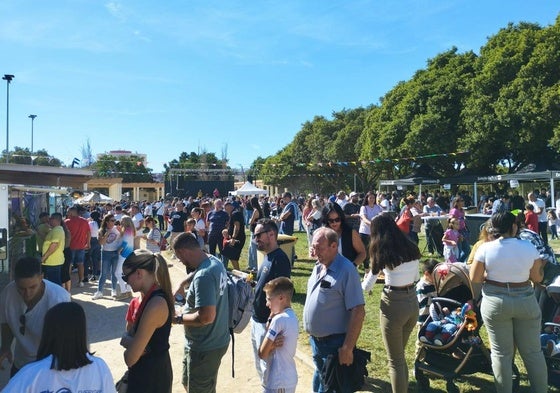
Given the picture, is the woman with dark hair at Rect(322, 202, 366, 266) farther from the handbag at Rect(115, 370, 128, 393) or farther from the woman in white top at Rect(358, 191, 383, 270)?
the woman in white top at Rect(358, 191, 383, 270)

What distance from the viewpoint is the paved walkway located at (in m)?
4.85

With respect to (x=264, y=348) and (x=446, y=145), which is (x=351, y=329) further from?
(x=446, y=145)

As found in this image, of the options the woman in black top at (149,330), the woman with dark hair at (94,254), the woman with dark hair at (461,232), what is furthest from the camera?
the woman with dark hair at (94,254)

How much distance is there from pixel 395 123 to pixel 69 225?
23.7 m

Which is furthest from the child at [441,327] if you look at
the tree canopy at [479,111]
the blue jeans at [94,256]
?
the tree canopy at [479,111]

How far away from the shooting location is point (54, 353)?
81.0 inches

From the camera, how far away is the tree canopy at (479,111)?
22.2 metres

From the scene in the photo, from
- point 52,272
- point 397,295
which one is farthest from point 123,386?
point 52,272

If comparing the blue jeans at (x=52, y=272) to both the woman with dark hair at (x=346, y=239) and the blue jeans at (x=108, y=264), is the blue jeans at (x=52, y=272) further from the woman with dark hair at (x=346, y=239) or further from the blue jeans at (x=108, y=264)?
the woman with dark hair at (x=346, y=239)

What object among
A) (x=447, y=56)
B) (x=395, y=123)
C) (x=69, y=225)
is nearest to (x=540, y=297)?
(x=69, y=225)

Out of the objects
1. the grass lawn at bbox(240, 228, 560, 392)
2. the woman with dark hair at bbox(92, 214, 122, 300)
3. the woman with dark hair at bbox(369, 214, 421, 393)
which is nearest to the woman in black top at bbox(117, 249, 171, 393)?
the woman with dark hair at bbox(369, 214, 421, 393)

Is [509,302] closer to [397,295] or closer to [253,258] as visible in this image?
[397,295]

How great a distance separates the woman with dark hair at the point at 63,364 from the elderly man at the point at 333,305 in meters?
1.61

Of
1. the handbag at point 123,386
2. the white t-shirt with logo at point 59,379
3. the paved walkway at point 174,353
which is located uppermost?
the white t-shirt with logo at point 59,379
